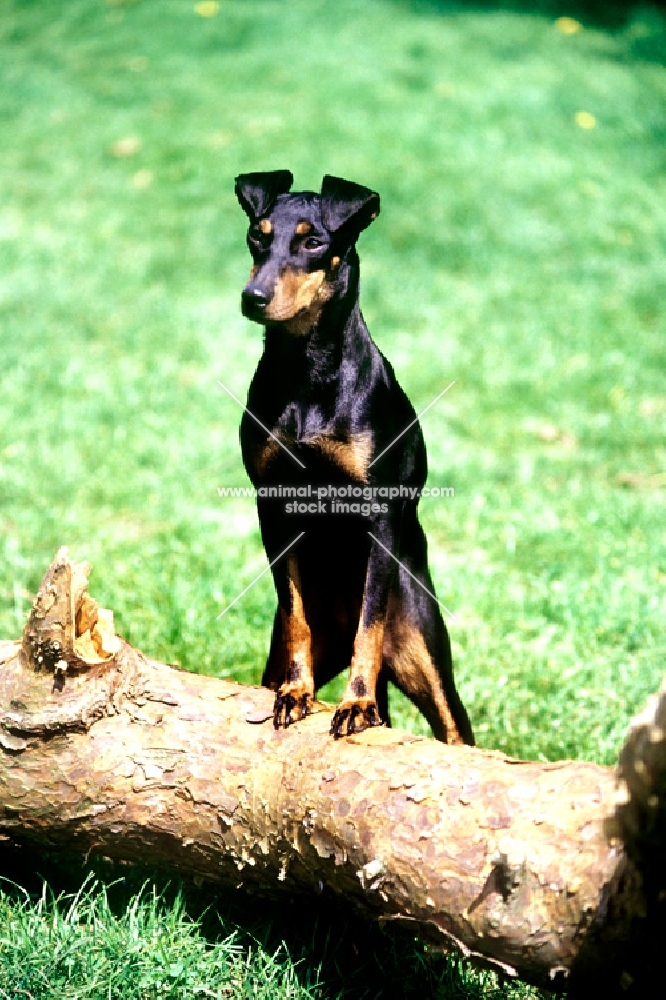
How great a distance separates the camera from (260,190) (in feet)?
8.59

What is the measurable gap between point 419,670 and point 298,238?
118 cm

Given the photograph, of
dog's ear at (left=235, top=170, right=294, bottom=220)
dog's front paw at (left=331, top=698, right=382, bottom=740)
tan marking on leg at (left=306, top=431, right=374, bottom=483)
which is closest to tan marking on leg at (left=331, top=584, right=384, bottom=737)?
dog's front paw at (left=331, top=698, right=382, bottom=740)

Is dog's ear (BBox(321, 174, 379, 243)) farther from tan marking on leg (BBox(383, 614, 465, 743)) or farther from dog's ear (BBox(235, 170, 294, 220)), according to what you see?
tan marking on leg (BBox(383, 614, 465, 743))

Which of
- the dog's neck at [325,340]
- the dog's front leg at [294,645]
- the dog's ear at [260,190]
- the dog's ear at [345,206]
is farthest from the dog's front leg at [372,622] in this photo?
the dog's ear at [260,190]

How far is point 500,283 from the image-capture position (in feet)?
27.0

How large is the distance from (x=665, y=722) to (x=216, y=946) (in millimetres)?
1330

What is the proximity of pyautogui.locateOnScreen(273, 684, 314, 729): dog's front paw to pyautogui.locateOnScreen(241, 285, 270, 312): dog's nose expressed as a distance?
3.12 ft

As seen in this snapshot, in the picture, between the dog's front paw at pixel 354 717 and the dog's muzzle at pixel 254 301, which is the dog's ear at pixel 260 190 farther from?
the dog's front paw at pixel 354 717

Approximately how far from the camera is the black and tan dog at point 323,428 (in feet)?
8.30

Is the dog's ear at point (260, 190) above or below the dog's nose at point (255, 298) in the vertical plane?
above

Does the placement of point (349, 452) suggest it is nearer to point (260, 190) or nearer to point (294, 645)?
point (294, 645)

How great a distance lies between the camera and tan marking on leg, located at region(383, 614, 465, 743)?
2.86m

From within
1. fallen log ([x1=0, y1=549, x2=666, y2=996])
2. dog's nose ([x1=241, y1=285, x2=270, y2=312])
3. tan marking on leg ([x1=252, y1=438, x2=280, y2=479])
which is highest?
dog's nose ([x1=241, y1=285, x2=270, y2=312])

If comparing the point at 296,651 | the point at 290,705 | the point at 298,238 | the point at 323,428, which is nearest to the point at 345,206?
the point at 298,238
